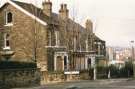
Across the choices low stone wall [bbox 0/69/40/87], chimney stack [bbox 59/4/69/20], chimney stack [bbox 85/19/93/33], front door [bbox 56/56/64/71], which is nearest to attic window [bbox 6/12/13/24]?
chimney stack [bbox 59/4/69/20]

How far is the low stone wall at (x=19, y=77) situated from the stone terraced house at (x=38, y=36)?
14.4m

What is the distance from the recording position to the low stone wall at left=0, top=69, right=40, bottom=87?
32.7 metres

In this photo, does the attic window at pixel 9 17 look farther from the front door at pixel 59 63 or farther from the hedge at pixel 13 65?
the hedge at pixel 13 65

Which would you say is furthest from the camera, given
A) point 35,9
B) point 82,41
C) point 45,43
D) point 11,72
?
point 82,41

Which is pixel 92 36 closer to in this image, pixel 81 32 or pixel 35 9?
pixel 81 32

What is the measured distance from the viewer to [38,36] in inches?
Answer: 2158

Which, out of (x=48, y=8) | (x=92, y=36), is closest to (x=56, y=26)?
(x=48, y=8)

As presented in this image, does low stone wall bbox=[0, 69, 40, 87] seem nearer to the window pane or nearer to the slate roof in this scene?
the slate roof

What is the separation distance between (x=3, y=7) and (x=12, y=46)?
17.0 ft

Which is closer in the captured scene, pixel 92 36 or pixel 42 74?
pixel 42 74

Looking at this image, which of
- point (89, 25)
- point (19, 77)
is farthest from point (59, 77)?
point (89, 25)

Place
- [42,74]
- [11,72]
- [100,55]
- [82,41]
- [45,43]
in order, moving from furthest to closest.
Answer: [100,55], [82,41], [45,43], [42,74], [11,72]

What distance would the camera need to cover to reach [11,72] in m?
33.8

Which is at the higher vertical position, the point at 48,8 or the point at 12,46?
the point at 48,8
